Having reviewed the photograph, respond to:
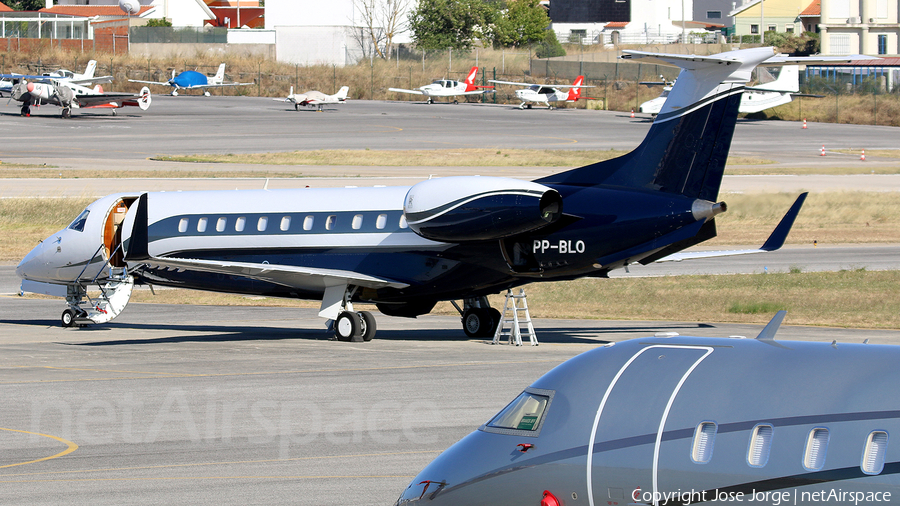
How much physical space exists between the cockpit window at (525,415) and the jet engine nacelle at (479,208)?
12.3 m

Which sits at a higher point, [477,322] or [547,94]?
[547,94]

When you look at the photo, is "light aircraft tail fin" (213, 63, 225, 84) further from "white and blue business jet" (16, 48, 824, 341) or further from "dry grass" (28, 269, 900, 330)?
"white and blue business jet" (16, 48, 824, 341)

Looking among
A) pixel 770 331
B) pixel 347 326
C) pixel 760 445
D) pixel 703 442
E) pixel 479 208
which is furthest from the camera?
pixel 347 326

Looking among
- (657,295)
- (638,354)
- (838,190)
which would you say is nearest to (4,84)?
(838,190)

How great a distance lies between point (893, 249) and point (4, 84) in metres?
77.3

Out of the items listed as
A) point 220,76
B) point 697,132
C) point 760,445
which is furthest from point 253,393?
point 220,76

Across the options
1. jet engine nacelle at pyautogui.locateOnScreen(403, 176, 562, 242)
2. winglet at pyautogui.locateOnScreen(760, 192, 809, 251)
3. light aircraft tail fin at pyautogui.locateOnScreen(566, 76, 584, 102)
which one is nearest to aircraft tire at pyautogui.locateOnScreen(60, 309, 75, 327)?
jet engine nacelle at pyautogui.locateOnScreen(403, 176, 562, 242)

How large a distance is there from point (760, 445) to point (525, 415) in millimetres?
1783

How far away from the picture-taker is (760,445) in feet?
20.2

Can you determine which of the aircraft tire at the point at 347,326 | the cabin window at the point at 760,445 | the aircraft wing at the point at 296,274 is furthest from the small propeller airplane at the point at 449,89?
the cabin window at the point at 760,445

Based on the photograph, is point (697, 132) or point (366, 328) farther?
point (366, 328)

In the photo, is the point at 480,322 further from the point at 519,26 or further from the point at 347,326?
the point at 519,26

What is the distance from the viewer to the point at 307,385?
669 inches

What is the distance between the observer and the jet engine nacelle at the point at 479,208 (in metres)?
19.8
